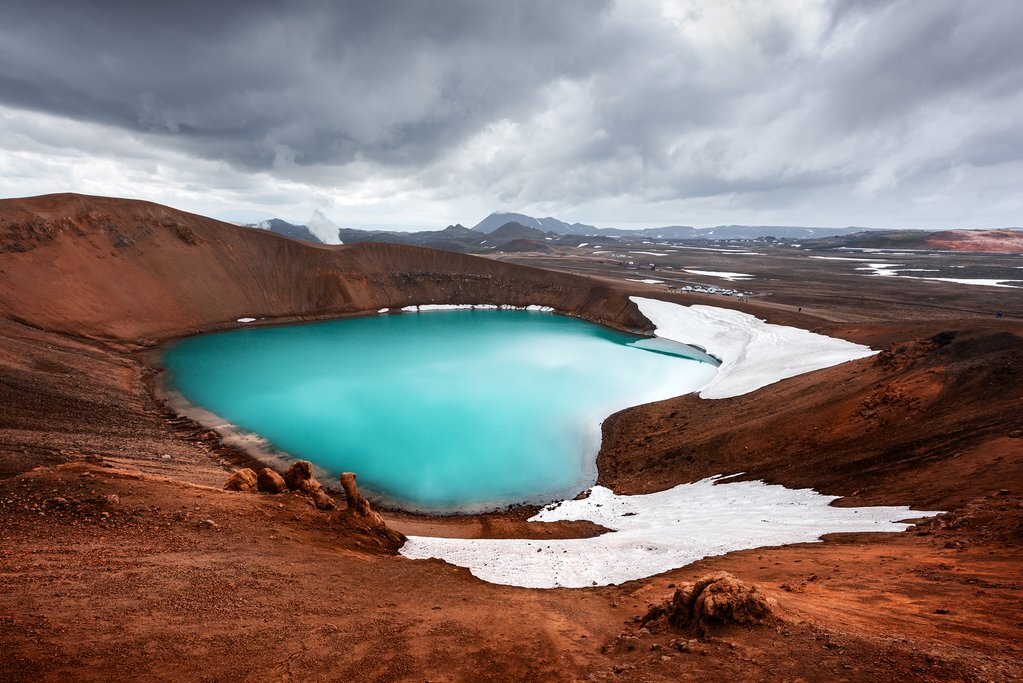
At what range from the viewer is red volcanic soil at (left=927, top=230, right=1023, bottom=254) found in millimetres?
151375

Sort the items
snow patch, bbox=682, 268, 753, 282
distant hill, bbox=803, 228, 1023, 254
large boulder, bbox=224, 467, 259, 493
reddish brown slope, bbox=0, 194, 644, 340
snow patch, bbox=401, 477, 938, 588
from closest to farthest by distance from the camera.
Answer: snow patch, bbox=401, 477, 938, 588 → large boulder, bbox=224, 467, 259, 493 → reddish brown slope, bbox=0, 194, 644, 340 → snow patch, bbox=682, 268, 753, 282 → distant hill, bbox=803, 228, 1023, 254

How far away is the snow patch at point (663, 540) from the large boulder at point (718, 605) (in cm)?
414

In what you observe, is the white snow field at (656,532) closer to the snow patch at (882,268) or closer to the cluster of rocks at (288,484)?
the cluster of rocks at (288,484)

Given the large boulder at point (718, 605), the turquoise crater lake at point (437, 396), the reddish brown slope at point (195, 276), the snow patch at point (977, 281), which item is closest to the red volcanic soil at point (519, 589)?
the large boulder at point (718, 605)

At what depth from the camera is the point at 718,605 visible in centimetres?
768

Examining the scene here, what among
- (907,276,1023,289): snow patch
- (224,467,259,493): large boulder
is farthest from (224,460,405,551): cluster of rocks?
(907,276,1023,289): snow patch

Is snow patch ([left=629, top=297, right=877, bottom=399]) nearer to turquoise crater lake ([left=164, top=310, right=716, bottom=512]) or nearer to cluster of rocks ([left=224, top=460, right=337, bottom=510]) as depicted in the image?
turquoise crater lake ([left=164, top=310, right=716, bottom=512])

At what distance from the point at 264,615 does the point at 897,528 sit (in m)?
15.0

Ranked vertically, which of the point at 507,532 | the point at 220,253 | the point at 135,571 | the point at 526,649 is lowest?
the point at 507,532

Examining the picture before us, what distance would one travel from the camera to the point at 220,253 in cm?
6562

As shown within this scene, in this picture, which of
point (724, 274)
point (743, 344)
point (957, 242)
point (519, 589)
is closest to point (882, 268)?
point (724, 274)

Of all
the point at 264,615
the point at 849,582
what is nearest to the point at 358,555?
the point at 264,615

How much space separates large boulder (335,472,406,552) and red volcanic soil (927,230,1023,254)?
203414mm

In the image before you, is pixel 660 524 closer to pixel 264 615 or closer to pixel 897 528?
pixel 897 528
